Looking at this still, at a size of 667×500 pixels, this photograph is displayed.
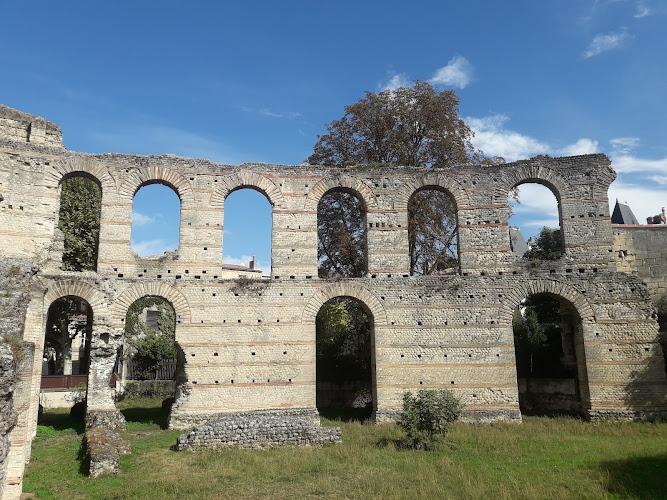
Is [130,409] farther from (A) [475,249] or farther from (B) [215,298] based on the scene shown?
(A) [475,249]

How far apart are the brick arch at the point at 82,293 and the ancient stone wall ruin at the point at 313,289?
29 millimetres

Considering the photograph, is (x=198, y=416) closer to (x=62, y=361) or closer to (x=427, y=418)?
(x=427, y=418)

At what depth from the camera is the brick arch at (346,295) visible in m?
16.0

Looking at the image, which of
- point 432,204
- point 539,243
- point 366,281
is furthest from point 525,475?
point 539,243

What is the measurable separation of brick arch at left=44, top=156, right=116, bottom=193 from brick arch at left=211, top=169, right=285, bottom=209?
3.09 m

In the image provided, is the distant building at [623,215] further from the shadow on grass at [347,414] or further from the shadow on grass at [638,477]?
the shadow on grass at [638,477]

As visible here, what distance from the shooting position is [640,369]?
15.5 m

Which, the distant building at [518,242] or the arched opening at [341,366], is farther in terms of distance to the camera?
the distant building at [518,242]

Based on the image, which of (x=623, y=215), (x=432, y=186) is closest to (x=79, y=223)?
(x=432, y=186)

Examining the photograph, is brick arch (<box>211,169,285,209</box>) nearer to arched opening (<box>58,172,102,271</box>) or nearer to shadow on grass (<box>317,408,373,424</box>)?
shadow on grass (<box>317,408,373,424</box>)

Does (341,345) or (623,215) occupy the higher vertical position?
(623,215)

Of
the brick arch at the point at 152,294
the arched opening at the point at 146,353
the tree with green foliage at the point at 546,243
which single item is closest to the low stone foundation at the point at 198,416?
the brick arch at the point at 152,294

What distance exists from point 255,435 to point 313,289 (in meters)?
5.00

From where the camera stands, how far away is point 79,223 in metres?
22.9
